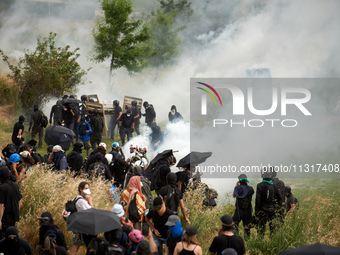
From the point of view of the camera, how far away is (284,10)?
51469 mm

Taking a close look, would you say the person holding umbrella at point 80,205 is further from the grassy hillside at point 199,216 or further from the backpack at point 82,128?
the backpack at point 82,128

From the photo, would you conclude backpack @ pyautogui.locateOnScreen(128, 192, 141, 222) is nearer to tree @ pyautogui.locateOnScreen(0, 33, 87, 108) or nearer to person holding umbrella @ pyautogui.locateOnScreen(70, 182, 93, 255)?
person holding umbrella @ pyautogui.locateOnScreen(70, 182, 93, 255)

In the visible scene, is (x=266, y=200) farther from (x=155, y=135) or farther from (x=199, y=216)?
(x=155, y=135)

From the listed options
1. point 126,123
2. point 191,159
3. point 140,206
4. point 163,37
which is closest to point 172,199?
point 140,206

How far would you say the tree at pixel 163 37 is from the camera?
39875mm

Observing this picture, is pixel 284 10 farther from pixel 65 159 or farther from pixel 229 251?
pixel 229 251

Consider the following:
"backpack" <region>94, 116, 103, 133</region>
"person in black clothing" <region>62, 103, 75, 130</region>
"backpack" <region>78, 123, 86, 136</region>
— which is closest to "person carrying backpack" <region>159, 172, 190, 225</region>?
"backpack" <region>78, 123, 86, 136</region>

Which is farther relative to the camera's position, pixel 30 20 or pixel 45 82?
pixel 30 20

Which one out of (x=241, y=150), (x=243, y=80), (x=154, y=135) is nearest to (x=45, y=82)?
(x=154, y=135)

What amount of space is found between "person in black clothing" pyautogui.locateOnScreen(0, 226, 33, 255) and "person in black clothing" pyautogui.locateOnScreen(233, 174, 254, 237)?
451 cm

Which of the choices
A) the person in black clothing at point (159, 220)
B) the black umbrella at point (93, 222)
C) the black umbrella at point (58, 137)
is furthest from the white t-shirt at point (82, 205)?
the black umbrella at point (58, 137)

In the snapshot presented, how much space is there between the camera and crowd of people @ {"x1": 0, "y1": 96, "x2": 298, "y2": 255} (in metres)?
6.80

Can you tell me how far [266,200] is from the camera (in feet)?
32.0

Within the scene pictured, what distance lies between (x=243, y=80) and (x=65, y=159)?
33223 millimetres
